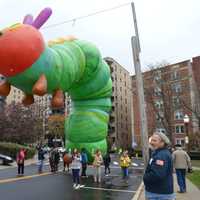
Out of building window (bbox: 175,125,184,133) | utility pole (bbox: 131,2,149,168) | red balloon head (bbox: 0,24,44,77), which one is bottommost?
utility pole (bbox: 131,2,149,168)

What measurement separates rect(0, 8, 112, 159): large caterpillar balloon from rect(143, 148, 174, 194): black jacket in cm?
652

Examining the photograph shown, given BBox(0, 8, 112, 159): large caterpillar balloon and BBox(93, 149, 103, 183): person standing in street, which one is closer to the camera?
BBox(0, 8, 112, 159): large caterpillar balloon

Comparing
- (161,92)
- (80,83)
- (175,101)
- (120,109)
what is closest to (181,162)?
(80,83)

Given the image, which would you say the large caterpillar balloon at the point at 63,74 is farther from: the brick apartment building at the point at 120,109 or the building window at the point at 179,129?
the brick apartment building at the point at 120,109

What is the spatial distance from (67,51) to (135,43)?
513cm

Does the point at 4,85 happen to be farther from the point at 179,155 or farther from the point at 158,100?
the point at 158,100

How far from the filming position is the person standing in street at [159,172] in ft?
16.9

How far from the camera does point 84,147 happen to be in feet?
59.7

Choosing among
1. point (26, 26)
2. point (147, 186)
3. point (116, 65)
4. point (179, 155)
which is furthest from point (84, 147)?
point (116, 65)

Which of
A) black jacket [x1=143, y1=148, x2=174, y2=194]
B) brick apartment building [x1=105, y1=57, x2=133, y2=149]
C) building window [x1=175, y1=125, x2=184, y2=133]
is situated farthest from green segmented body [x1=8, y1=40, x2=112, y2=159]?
brick apartment building [x1=105, y1=57, x2=133, y2=149]

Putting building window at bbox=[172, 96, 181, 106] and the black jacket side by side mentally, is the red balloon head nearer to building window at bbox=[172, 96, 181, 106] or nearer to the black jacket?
the black jacket

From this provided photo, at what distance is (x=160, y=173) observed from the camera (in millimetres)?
5105

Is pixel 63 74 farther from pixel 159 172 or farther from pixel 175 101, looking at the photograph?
pixel 175 101

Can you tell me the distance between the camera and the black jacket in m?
5.13
